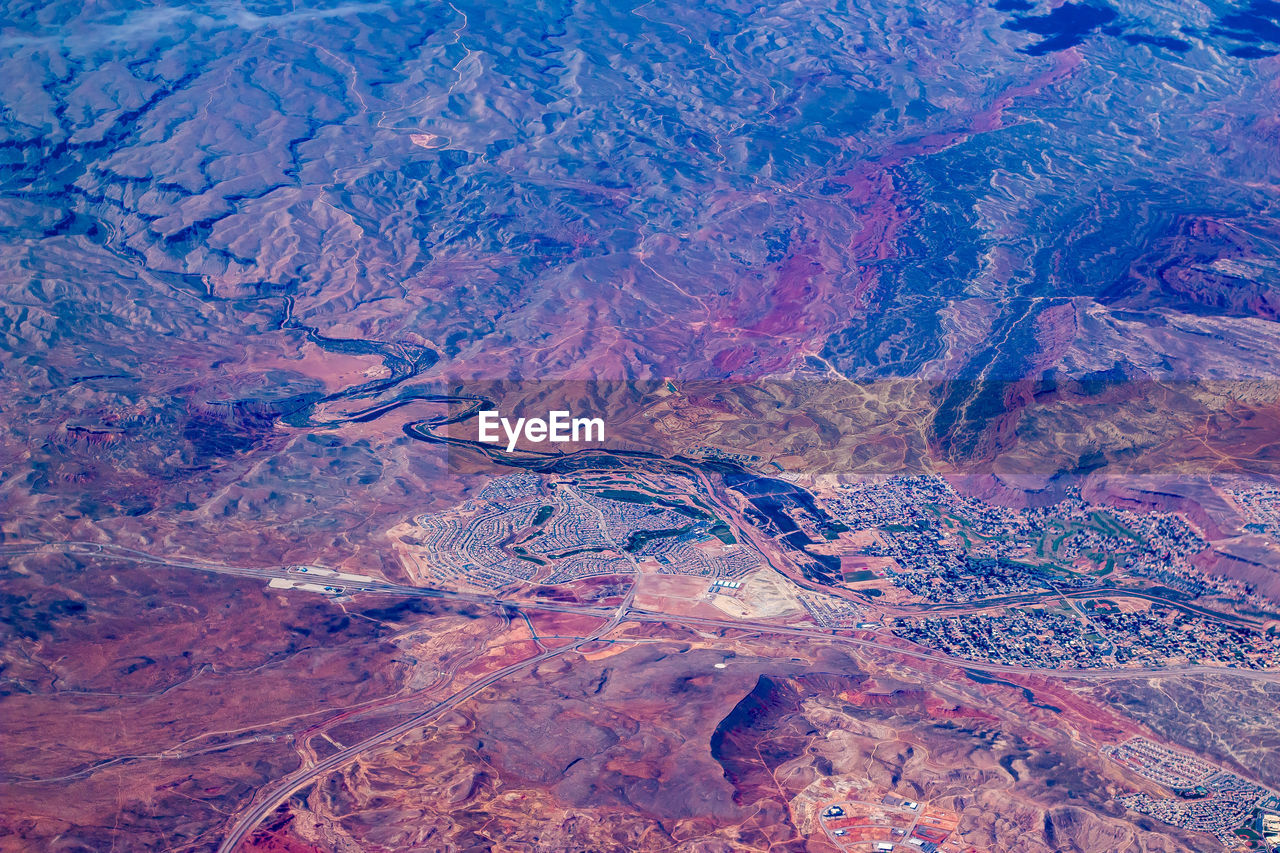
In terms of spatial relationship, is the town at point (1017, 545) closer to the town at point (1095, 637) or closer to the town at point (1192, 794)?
the town at point (1095, 637)

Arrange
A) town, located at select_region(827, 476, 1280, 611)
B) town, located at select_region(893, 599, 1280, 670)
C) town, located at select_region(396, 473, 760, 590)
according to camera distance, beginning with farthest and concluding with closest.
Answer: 1. town, located at select_region(396, 473, 760, 590)
2. town, located at select_region(827, 476, 1280, 611)
3. town, located at select_region(893, 599, 1280, 670)

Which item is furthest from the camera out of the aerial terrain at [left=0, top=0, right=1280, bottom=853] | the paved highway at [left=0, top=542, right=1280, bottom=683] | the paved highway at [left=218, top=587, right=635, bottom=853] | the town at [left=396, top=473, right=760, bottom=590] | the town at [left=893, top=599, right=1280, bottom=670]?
the town at [left=396, top=473, right=760, bottom=590]

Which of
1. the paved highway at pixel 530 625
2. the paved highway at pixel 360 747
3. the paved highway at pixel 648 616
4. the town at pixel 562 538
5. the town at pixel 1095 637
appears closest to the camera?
the paved highway at pixel 360 747

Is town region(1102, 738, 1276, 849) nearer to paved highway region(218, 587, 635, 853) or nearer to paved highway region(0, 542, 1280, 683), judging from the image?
paved highway region(0, 542, 1280, 683)

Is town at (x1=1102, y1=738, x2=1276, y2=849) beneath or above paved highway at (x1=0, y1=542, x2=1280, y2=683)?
above

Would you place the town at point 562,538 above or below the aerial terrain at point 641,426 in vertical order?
below

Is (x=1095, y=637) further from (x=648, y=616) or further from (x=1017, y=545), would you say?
(x=648, y=616)

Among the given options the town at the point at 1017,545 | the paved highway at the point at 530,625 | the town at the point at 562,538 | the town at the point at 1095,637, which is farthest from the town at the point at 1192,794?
the town at the point at 562,538

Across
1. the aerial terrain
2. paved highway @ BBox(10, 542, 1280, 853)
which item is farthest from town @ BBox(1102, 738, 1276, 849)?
paved highway @ BBox(10, 542, 1280, 853)

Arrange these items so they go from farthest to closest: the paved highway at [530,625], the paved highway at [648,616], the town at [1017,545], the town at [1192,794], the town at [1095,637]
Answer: the town at [1017,545], the town at [1095,637], the paved highway at [648,616], the paved highway at [530,625], the town at [1192,794]
